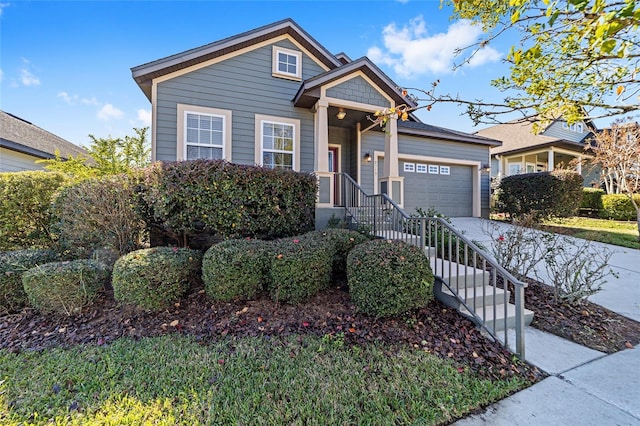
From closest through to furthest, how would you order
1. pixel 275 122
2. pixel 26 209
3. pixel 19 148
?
pixel 26 209 → pixel 275 122 → pixel 19 148

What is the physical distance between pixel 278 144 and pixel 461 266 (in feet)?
18.4

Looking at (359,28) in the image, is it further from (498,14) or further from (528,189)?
(528,189)

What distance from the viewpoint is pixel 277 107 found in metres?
7.86

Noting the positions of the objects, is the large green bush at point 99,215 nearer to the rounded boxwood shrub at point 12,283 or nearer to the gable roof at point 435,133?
the rounded boxwood shrub at point 12,283

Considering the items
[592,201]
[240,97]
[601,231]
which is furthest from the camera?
[592,201]

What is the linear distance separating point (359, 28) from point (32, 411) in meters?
9.44

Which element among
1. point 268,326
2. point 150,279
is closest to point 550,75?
point 268,326

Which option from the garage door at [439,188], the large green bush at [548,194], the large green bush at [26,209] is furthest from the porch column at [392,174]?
the large green bush at [26,209]

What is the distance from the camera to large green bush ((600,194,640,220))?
1302 centimetres

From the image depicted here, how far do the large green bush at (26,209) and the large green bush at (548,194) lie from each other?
567 inches

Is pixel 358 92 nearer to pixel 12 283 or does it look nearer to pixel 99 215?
pixel 99 215

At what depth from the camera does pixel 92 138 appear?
738 centimetres

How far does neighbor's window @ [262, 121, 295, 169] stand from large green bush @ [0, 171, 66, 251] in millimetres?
4641

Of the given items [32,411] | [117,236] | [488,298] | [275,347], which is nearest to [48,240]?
[117,236]
